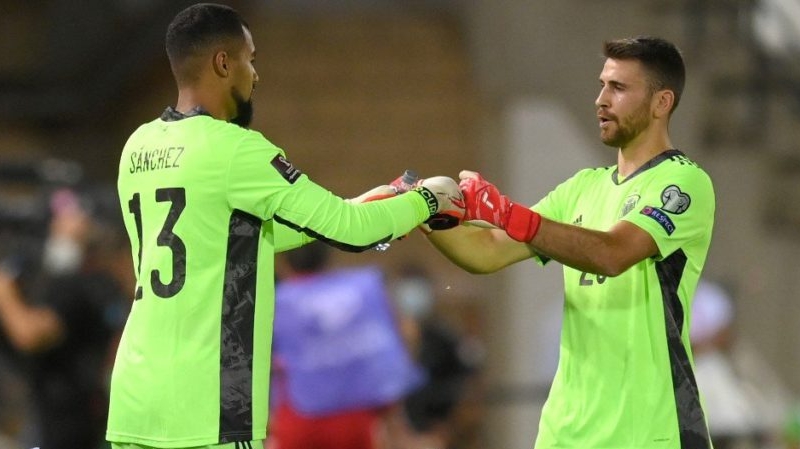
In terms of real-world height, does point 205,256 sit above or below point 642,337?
above

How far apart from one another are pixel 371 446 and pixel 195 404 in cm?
537

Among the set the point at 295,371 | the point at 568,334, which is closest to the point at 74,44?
the point at 295,371

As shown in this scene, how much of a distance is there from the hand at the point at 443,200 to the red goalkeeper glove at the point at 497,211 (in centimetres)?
4

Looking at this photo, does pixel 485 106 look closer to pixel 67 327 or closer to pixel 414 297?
pixel 414 297

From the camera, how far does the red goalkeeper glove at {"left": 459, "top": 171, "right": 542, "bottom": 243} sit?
5457 millimetres

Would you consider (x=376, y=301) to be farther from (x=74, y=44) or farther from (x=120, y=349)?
(x=74, y=44)

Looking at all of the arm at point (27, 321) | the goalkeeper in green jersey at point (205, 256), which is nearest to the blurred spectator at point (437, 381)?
the arm at point (27, 321)

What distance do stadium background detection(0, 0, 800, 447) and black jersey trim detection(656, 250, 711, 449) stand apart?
7.37 meters

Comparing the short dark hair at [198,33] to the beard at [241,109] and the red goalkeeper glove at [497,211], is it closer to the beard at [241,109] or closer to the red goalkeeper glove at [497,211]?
the beard at [241,109]

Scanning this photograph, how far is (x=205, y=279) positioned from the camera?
4934 millimetres

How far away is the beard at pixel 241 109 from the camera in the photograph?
522 centimetres

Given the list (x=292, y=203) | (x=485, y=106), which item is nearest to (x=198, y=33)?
(x=292, y=203)

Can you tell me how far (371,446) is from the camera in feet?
33.4

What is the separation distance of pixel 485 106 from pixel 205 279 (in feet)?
35.7
